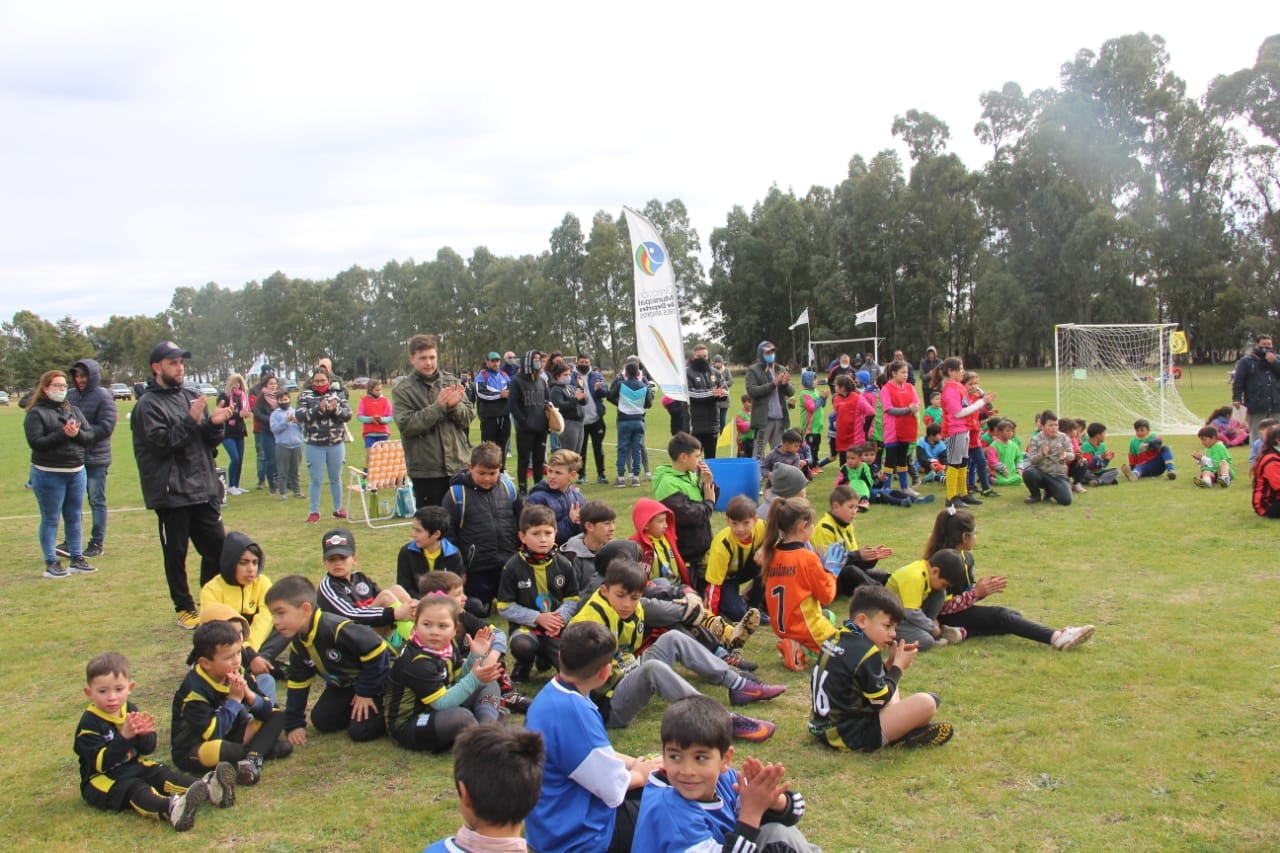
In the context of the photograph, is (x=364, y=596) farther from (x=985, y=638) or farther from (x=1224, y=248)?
(x=1224, y=248)

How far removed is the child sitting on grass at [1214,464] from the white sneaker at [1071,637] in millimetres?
7194

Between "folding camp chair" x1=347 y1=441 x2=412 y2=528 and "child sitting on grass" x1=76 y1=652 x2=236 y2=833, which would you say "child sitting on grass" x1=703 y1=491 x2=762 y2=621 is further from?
"folding camp chair" x1=347 y1=441 x2=412 y2=528

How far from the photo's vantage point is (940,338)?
189 ft

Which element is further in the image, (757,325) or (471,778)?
(757,325)

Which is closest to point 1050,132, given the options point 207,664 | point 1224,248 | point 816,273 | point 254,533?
point 1224,248

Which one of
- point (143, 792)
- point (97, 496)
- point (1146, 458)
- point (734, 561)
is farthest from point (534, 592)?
point (1146, 458)

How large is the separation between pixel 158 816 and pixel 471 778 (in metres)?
2.38

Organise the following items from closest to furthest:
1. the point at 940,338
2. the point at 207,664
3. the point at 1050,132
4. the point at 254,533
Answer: the point at 207,664 < the point at 254,533 < the point at 1050,132 < the point at 940,338

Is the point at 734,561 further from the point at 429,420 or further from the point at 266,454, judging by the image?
the point at 266,454

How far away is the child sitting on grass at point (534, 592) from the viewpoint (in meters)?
5.19

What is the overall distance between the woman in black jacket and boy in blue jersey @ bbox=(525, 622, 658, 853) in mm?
6897

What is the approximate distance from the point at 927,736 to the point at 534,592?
8.07 ft

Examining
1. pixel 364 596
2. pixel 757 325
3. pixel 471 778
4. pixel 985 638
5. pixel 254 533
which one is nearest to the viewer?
pixel 471 778

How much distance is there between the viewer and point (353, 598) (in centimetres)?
516
